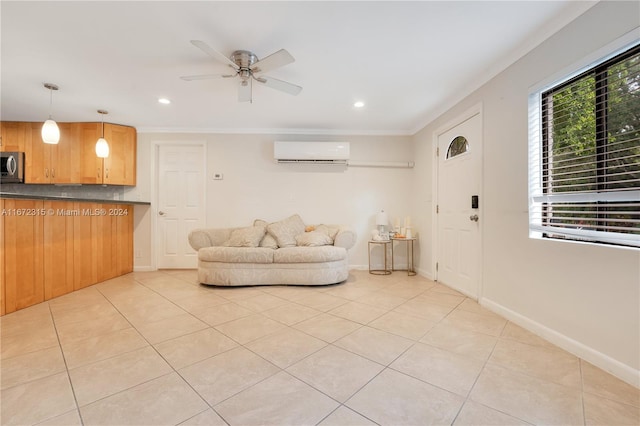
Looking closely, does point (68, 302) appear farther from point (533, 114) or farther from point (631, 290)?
point (533, 114)

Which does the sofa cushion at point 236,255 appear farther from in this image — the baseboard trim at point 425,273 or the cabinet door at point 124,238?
the baseboard trim at point 425,273

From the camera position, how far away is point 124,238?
13.3 feet

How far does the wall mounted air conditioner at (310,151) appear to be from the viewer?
163 inches

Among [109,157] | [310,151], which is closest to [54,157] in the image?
[109,157]

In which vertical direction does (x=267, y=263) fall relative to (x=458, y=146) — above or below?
below

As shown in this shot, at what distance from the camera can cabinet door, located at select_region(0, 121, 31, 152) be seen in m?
3.85

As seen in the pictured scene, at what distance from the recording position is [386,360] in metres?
1.67

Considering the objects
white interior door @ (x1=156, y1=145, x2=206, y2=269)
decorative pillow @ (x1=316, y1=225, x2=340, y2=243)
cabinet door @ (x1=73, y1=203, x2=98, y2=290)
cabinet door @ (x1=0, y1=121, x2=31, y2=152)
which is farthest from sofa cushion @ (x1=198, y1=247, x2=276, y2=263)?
cabinet door @ (x1=0, y1=121, x2=31, y2=152)

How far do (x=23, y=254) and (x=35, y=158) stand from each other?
235cm

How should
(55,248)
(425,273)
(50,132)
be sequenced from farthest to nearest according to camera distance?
1. (425,273)
2. (55,248)
3. (50,132)

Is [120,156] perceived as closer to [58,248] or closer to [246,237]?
[58,248]

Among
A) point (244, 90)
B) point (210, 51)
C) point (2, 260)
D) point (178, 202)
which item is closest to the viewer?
point (210, 51)

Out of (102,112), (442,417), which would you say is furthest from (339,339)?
(102,112)

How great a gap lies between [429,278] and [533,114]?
2.45 metres
